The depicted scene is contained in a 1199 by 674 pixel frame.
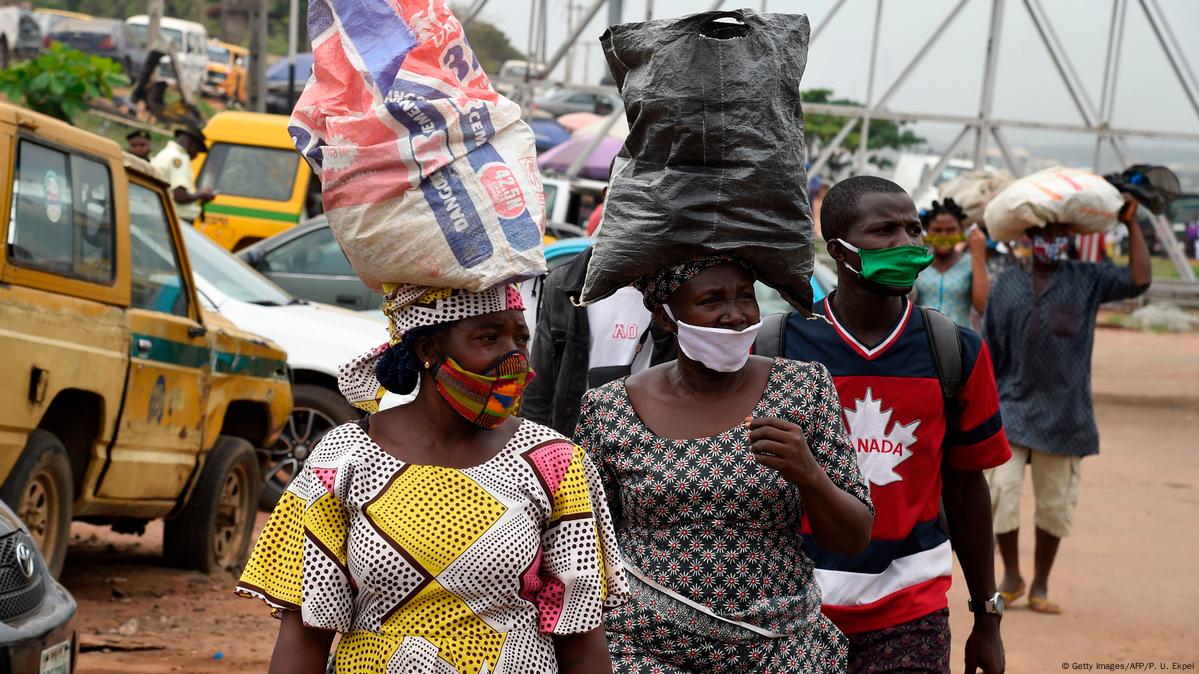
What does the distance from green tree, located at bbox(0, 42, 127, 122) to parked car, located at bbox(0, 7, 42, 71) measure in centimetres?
1512

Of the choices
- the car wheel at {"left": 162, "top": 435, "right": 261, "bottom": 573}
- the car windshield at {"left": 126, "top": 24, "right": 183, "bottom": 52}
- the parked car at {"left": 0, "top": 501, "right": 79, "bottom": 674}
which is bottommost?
the car wheel at {"left": 162, "top": 435, "right": 261, "bottom": 573}

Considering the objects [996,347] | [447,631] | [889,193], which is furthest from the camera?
[996,347]

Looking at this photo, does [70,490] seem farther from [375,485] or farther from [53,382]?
[375,485]

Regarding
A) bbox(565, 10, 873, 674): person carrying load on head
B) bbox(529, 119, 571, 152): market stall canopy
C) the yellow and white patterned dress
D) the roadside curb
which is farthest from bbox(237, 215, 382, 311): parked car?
bbox(529, 119, 571, 152): market stall canopy

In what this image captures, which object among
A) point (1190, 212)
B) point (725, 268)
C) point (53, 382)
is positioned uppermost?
point (725, 268)

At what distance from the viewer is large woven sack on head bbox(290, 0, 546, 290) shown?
285cm

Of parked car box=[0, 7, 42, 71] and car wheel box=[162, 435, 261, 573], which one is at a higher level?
parked car box=[0, 7, 42, 71]

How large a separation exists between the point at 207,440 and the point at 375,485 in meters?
5.44

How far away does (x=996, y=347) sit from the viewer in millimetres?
8492

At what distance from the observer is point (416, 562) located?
268cm

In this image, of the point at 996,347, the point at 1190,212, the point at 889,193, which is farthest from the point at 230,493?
the point at 1190,212

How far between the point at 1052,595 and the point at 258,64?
2171 cm

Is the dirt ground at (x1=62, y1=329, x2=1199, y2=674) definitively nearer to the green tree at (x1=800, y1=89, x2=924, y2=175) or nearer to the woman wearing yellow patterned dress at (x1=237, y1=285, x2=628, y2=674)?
the woman wearing yellow patterned dress at (x1=237, y1=285, x2=628, y2=674)

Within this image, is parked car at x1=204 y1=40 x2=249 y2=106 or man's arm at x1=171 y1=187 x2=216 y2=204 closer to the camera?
man's arm at x1=171 y1=187 x2=216 y2=204
